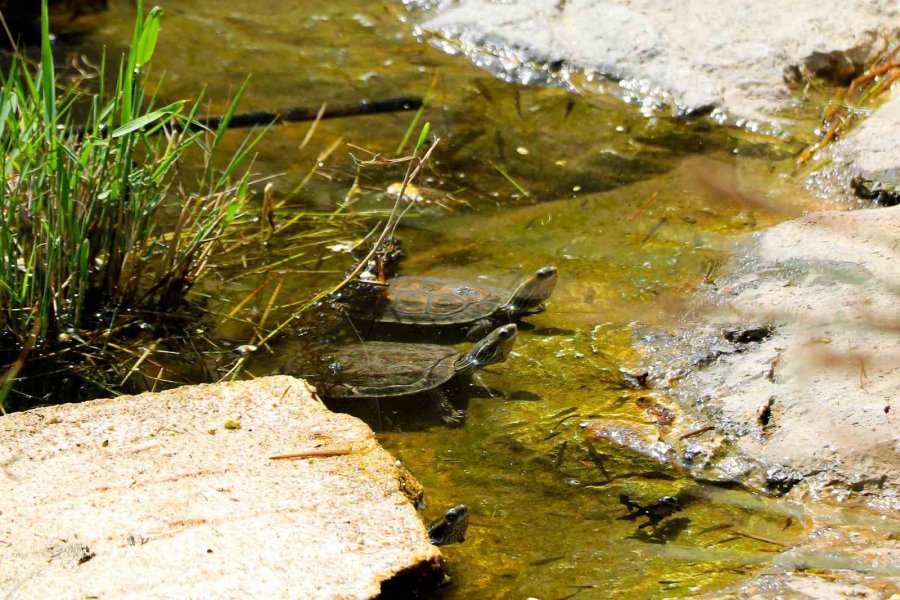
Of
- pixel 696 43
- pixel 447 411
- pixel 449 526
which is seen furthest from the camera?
pixel 696 43

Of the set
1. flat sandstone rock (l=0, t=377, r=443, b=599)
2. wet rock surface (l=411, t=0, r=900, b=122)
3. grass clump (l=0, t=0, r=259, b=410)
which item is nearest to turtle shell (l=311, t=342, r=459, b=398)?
flat sandstone rock (l=0, t=377, r=443, b=599)

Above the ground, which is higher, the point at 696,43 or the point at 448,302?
the point at 696,43

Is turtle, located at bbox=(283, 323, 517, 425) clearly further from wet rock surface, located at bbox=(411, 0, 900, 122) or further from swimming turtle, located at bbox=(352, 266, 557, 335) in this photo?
wet rock surface, located at bbox=(411, 0, 900, 122)

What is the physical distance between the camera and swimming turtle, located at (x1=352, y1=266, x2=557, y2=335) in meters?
4.42

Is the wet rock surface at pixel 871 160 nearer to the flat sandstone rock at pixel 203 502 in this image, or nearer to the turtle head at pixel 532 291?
the turtle head at pixel 532 291

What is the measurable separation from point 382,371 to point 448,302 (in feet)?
2.05

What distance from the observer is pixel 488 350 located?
4.06 metres

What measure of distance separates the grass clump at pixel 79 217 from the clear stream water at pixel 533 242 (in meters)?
0.54

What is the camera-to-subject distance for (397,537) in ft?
9.38

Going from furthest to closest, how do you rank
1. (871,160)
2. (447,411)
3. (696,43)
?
1. (696,43)
2. (871,160)
3. (447,411)

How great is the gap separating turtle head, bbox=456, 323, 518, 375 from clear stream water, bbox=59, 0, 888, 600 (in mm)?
66

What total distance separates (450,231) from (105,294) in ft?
5.95

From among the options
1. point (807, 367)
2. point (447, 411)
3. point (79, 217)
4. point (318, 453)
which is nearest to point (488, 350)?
point (447, 411)

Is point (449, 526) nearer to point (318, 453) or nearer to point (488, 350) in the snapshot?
point (318, 453)
